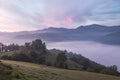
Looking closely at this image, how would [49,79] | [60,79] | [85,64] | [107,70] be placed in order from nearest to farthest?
1. [49,79]
2. [60,79]
3. [107,70]
4. [85,64]

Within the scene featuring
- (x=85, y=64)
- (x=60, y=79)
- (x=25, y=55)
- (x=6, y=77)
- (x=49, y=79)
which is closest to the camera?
(x=6, y=77)

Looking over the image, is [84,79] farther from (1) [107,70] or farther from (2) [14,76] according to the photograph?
(1) [107,70]

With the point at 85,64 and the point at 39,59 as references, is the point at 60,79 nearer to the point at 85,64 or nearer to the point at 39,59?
the point at 39,59

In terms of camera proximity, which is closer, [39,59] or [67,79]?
[67,79]

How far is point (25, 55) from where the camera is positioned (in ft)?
497

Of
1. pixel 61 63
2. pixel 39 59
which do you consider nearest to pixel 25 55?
pixel 39 59

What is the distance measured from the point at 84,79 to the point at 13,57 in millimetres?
77520

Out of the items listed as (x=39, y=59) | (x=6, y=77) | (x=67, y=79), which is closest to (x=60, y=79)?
(x=67, y=79)

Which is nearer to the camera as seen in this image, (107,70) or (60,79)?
(60,79)

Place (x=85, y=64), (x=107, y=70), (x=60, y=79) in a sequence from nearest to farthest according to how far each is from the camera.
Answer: (x=60, y=79)
(x=107, y=70)
(x=85, y=64)

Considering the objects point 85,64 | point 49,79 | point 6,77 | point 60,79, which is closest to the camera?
point 6,77

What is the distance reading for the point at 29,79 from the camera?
51750 mm

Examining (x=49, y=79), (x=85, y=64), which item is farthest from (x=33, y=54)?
(x=49, y=79)

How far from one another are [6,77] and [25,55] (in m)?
105
